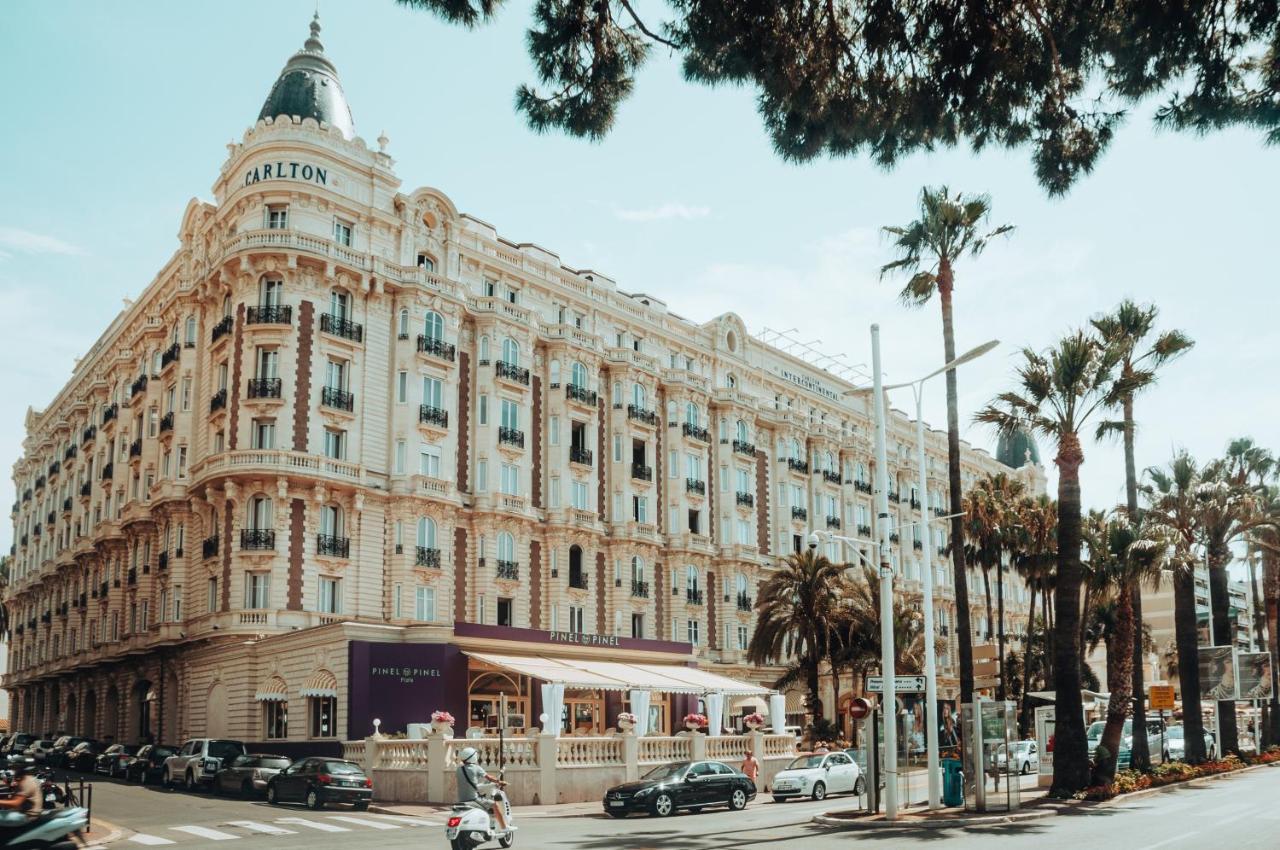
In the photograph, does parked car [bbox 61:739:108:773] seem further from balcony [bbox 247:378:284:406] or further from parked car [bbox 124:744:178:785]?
balcony [bbox 247:378:284:406]

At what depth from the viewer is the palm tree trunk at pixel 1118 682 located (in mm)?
30969

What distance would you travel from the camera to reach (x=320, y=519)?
4622cm

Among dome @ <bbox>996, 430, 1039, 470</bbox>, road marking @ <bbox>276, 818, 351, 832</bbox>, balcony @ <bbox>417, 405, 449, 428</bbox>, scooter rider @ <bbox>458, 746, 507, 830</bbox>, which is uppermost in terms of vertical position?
dome @ <bbox>996, 430, 1039, 470</bbox>

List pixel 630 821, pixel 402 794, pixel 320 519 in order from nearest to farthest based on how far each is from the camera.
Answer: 1. pixel 630 821
2. pixel 402 794
3. pixel 320 519

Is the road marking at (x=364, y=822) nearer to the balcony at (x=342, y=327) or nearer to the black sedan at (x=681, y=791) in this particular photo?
the black sedan at (x=681, y=791)

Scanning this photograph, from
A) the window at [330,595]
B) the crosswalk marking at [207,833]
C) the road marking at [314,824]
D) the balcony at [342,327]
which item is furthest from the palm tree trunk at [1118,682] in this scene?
the balcony at [342,327]

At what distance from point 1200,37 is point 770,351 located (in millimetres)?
61702

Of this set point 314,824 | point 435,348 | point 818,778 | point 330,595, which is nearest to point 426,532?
point 330,595

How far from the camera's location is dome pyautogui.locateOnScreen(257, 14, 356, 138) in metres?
50.7

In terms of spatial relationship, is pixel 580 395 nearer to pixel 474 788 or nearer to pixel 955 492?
pixel 955 492

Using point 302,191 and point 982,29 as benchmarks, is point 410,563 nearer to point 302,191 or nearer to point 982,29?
point 302,191

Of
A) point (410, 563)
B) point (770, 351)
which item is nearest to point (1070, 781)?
point (410, 563)

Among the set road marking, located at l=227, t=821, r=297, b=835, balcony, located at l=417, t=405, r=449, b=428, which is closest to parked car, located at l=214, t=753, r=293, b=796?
road marking, located at l=227, t=821, r=297, b=835

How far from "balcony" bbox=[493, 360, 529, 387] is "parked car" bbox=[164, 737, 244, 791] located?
20736 mm
